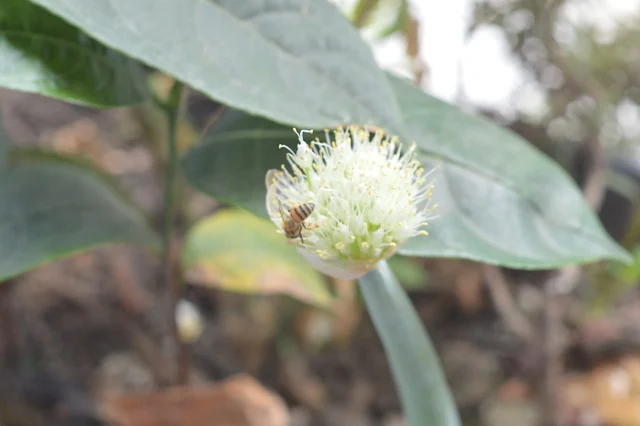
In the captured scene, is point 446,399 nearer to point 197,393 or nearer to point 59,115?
point 197,393

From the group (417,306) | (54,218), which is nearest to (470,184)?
(54,218)

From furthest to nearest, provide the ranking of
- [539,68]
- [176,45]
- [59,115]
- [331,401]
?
[59,115], [539,68], [331,401], [176,45]

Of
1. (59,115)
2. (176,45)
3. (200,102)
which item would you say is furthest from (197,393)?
(59,115)

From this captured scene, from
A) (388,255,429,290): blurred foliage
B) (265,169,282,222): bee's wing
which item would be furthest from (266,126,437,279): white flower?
(388,255,429,290): blurred foliage

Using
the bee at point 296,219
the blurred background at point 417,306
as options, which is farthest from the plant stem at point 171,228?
the bee at point 296,219

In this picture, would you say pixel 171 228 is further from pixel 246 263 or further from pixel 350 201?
pixel 350 201

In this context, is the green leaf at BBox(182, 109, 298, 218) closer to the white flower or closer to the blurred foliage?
the white flower
